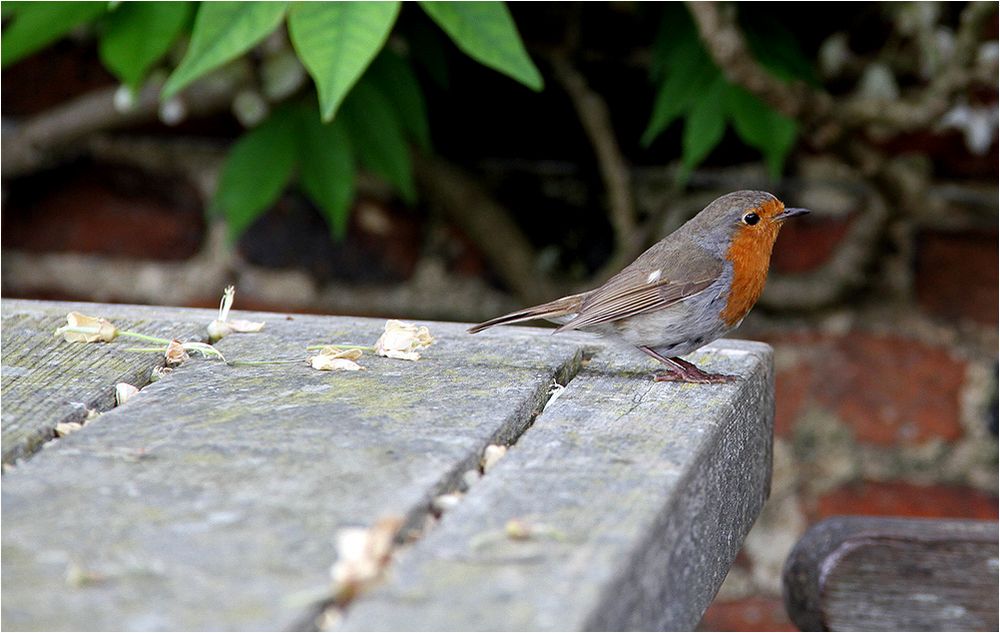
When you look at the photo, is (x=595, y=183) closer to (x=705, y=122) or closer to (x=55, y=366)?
(x=705, y=122)

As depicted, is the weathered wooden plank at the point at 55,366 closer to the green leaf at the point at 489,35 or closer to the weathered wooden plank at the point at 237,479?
the weathered wooden plank at the point at 237,479

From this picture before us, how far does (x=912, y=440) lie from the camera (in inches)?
97.7

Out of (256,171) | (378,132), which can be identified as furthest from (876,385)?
(256,171)

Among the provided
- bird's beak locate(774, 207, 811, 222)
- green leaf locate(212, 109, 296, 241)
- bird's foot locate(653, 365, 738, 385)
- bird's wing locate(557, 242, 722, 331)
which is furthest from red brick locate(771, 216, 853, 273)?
bird's foot locate(653, 365, 738, 385)

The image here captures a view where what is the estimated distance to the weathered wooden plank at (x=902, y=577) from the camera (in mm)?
1702

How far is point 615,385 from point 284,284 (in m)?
1.43

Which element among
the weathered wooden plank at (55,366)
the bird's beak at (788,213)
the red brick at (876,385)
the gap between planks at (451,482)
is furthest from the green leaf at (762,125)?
the weathered wooden plank at (55,366)

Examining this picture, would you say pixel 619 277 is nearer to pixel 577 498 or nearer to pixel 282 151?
pixel 282 151

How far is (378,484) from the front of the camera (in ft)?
3.57

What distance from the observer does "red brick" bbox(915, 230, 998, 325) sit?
2.50 m

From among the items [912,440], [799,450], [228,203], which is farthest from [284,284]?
[912,440]

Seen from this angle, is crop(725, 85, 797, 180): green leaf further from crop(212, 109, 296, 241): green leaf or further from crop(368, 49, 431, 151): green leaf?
crop(212, 109, 296, 241): green leaf

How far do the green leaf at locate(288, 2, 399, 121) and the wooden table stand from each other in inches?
13.4

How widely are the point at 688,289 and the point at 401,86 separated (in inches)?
31.0
